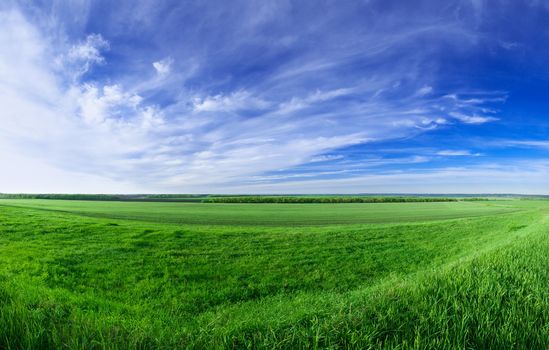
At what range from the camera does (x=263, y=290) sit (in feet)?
33.5

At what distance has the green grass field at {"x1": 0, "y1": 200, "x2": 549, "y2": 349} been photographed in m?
3.72

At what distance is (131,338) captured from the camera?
139 inches

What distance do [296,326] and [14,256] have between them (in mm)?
15329

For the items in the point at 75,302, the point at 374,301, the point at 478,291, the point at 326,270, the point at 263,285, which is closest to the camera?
the point at 374,301

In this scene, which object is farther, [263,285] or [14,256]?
[14,256]

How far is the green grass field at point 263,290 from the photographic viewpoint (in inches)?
146

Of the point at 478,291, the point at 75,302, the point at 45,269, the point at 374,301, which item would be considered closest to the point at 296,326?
the point at 374,301

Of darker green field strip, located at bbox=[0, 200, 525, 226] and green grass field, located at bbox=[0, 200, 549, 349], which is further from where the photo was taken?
darker green field strip, located at bbox=[0, 200, 525, 226]

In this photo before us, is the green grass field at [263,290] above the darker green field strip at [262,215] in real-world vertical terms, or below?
above

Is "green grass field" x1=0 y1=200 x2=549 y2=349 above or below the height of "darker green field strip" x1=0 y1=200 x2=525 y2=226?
above

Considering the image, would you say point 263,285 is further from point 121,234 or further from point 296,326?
point 121,234

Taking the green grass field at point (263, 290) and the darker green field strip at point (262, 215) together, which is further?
the darker green field strip at point (262, 215)

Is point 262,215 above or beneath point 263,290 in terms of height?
beneath

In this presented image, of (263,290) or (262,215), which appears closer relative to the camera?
(263,290)
